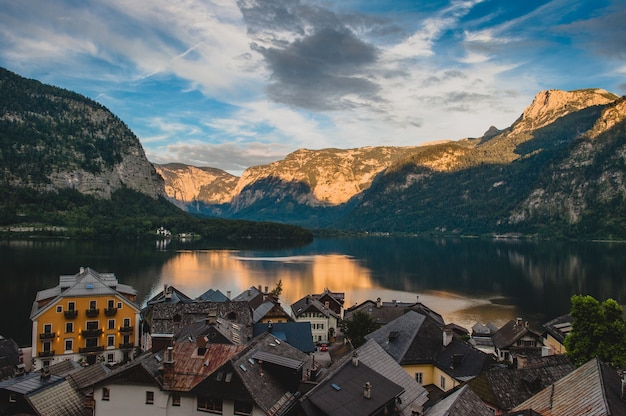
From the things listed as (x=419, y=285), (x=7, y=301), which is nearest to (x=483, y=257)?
(x=419, y=285)

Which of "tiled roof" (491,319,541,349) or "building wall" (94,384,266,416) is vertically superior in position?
"building wall" (94,384,266,416)

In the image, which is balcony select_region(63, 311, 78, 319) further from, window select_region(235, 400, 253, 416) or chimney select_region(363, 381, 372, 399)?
chimney select_region(363, 381, 372, 399)

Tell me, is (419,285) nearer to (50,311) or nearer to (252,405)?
(50,311)

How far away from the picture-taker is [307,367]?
101 feet

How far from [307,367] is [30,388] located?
50.8 feet

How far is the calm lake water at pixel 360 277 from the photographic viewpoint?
3472 inches

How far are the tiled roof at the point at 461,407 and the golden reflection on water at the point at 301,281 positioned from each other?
52444 mm

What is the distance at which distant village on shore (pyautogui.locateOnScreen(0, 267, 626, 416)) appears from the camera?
23469mm

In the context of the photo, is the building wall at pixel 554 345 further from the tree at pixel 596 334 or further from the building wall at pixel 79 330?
the building wall at pixel 79 330

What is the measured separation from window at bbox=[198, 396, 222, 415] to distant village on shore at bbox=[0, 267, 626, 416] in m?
0.06

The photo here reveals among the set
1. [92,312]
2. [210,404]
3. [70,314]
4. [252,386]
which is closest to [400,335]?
[252,386]

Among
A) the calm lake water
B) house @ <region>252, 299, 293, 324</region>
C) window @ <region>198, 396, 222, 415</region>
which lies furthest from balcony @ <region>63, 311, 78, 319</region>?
window @ <region>198, 396, 222, 415</region>

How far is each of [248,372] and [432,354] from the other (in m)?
19.8

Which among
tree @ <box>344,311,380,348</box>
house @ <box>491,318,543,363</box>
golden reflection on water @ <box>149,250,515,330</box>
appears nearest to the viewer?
house @ <box>491,318,543,363</box>
